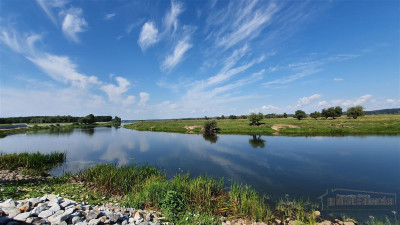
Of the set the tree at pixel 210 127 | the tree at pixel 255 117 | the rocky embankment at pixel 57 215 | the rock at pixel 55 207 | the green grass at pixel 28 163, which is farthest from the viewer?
the tree at pixel 255 117

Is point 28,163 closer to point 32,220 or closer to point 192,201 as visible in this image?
point 32,220

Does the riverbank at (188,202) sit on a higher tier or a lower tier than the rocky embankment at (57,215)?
lower

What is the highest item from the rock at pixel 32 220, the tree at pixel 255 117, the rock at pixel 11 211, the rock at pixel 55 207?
the tree at pixel 255 117

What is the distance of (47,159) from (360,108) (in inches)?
4161

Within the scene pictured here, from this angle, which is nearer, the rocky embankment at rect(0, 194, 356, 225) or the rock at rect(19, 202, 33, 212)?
the rocky embankment at rect(0, 194, 356, 225)

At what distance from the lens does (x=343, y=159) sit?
18.8m

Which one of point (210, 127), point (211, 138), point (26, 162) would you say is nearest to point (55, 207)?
point (26, 162)

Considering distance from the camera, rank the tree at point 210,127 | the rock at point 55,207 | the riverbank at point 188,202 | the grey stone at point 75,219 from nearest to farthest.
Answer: the grey stone at point 75,219 → the rock at point 55,207 → the riverbank at point 188,202 → the tree at point 210,127

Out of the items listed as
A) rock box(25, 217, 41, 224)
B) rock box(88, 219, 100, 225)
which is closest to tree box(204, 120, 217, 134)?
rock box(88, 219, 100, 225)

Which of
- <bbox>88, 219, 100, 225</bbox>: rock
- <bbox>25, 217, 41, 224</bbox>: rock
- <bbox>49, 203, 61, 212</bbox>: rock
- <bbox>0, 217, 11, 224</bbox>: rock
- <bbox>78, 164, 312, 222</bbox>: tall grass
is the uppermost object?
<bbox>0, 217, 11, 224</bbox>: rock

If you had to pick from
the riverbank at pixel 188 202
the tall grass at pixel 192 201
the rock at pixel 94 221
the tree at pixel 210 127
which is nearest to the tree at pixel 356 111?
the tree at pixel 210 127

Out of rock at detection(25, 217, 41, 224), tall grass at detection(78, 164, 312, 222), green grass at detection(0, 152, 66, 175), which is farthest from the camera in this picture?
green grass at detection(0, 152, 66, 175)

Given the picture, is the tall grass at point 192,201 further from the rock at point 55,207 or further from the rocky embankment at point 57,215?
the rock at point 55,207

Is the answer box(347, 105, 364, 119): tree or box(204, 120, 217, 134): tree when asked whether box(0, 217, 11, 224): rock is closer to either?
box(204, 120, 217, 134): tree
